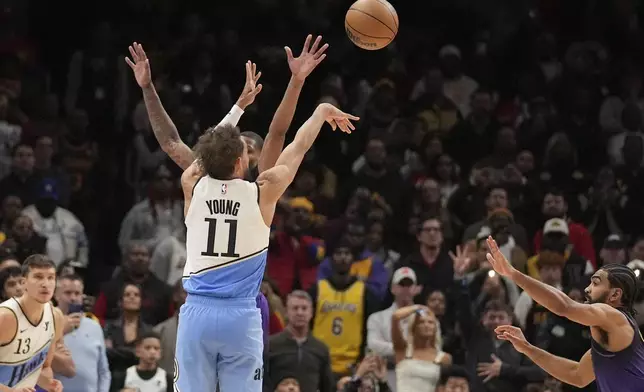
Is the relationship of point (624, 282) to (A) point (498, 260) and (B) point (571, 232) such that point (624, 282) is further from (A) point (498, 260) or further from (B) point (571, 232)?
(B) point (571, 232)

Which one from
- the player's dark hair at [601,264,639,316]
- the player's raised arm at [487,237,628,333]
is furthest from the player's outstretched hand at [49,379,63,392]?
the player's dark hair at [601,264,639,316]

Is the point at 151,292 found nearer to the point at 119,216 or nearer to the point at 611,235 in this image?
the point at 119,216

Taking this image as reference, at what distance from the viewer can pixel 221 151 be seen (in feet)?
25.4

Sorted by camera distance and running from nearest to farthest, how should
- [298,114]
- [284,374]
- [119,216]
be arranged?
[284,374] → [119,216] → [298,114]

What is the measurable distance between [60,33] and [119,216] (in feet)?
13.5

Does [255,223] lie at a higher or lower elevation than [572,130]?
lower

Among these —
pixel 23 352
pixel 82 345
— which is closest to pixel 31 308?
pixel 23 352

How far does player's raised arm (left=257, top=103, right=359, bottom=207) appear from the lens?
782 cm

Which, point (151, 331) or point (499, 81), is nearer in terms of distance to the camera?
point (151, 331)

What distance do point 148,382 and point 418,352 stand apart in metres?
2.45

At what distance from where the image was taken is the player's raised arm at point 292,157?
308 inches

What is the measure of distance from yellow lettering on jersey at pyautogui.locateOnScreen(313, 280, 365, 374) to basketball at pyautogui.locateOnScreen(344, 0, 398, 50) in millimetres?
3621

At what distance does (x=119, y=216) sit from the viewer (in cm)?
1588

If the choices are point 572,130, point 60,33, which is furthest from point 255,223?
point 60,33
